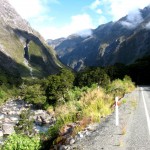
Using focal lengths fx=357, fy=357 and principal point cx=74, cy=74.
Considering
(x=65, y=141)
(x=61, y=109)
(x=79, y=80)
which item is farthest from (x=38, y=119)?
(x=65, y=141)

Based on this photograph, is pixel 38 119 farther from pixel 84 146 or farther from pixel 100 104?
pixel 84 146

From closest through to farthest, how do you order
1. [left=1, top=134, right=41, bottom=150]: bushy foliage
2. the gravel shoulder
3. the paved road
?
1. the paved road
2. the gravel shoulder
3. [left=1, top=134, right=41, bottom=150]: bushy foliage

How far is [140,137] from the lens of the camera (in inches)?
632

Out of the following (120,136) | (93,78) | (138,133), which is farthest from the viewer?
(93,78)

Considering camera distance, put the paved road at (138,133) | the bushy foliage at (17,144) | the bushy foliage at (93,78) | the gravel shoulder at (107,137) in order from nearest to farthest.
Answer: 1. the paved road at (138,133)
2. the gravel shoulder at (107,137)
3. the bushy foliage at (17,144)
4. the bushy foliage at (93,78)

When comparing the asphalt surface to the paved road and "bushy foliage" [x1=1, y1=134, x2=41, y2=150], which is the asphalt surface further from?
"bushy foliage" [x1=1, y1=134, x2=41, y2=150]

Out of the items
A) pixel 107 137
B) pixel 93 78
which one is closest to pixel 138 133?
pixel 107 137

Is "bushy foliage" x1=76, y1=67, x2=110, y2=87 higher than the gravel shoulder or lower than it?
higher

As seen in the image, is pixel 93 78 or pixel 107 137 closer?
pixel 107 137

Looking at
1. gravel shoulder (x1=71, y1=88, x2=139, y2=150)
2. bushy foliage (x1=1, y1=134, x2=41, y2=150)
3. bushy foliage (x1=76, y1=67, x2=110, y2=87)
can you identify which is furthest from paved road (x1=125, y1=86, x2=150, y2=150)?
bushy foliage (x1=76, y1=67, x2=110, y2=87)

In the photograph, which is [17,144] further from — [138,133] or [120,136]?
[138,133]

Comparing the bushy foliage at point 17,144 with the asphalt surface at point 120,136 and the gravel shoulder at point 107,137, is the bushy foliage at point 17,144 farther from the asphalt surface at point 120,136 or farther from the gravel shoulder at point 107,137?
the asphalt surface at point 120,136

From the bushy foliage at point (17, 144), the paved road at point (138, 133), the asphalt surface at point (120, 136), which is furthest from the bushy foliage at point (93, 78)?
the bushy foliage at point (17, 144)

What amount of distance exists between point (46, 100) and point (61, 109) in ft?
255
